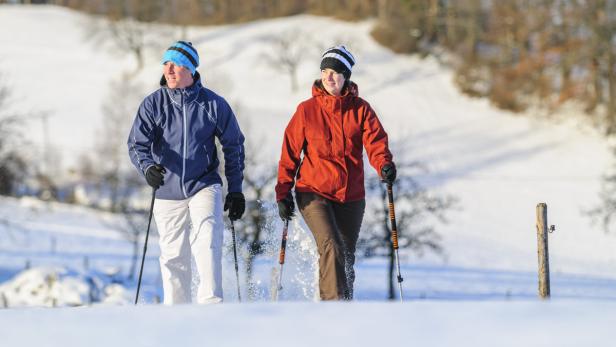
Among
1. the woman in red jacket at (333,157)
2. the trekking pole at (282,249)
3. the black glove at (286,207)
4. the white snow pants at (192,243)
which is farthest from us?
the trekking pole at (282,249)

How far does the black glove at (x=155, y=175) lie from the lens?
698cm

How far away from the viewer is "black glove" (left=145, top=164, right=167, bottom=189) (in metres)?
6.98

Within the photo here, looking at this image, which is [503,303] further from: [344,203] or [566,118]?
[566,118]

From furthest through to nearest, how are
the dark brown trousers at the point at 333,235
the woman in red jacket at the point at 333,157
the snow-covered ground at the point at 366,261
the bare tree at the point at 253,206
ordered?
the bare tree at the point at 253,206, the woman in red jacket at the point at 333,157, the dark brown trousers at the point at 333,235, the snow-covered ground at the point at 366,261

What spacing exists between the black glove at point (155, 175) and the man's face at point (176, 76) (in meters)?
0.62

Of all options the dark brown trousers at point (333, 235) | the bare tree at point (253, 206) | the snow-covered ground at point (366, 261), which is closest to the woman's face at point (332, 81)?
the dark brown trousers at point (333, 235)

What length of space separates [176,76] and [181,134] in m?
0.43

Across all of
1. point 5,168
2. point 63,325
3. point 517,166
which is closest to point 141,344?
point 63,325

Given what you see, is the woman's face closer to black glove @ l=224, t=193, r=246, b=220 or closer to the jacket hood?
the jacket hood

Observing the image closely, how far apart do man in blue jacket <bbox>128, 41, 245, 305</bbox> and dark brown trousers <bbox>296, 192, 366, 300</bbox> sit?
71 centimetres

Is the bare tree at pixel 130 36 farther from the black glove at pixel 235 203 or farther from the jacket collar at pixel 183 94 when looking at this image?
the jacket collar at pixel 183 94

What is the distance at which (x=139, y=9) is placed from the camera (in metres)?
78.6

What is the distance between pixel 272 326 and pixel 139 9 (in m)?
77.5

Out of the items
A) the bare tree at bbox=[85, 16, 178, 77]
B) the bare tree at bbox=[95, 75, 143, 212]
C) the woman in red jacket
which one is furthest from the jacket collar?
the bare tree at bbox=[85, 16, 178, 77]
